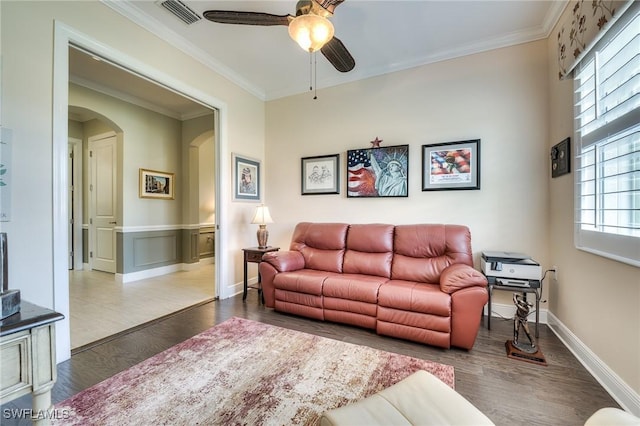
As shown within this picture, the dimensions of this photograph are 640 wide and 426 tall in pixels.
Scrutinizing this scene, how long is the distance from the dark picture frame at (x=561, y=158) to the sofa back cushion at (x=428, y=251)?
928 mm

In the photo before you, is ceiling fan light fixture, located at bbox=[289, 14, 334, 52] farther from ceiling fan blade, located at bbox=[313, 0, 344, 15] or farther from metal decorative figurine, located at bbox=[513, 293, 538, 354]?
metal decorative figurine, located at bbox=[513, 293, 538, 354]

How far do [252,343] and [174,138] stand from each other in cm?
438

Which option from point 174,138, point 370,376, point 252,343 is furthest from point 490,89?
point 174,138

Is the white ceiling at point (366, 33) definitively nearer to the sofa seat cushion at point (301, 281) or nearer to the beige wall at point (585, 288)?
the beige wall at point (585, 288)

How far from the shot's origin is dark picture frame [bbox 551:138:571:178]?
88.4 inches

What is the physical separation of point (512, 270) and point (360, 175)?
77.0 inches

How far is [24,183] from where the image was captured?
1.83m

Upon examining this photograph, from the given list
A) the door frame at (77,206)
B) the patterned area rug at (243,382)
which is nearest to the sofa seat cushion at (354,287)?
the patterned area rug at (243,382)

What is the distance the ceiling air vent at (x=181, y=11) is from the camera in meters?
2.36

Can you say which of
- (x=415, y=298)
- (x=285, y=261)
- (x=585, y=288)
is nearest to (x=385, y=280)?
(x=415, y=298)

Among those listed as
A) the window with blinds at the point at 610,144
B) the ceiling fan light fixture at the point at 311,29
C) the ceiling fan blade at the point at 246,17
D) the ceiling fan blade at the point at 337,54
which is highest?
the ceiling fan blade at the point at 246,17

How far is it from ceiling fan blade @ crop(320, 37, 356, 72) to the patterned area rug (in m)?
2.46

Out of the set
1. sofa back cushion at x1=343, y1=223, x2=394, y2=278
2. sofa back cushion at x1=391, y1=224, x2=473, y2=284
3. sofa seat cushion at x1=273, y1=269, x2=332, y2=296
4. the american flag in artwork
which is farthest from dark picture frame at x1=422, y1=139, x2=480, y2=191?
sofa seat cushion at x1=273, y1=269, x2=332, y2=296

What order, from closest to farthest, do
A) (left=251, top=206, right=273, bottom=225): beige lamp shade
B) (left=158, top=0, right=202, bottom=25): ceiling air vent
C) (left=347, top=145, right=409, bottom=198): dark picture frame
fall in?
1. (left=158, top=0, right=202, bottom=25): ceiling air vent
2. (left=347, top=145, right=409, bottom=198): dark picture frame
3. (left=251, top=206, right=273, bottom=225): beige lamp shade
